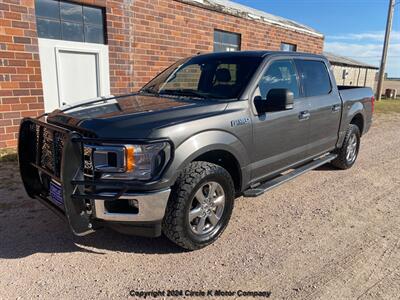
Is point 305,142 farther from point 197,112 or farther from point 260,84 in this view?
point 197,112

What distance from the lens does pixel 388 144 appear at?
8.25 metres

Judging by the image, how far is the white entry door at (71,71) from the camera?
739 cm

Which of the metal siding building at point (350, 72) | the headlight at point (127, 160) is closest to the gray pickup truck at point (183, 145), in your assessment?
the headlight at point (127, 160)

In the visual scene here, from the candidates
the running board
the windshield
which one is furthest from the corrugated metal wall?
the windshield

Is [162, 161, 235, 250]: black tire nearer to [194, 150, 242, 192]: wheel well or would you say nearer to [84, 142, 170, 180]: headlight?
[194, 150, 242, 192]: wheel well

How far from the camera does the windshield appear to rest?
12.4 feet

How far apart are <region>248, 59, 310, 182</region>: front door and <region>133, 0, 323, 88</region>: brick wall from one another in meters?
5.80

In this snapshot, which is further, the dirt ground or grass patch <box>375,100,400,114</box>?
grass patch <box>375,100,400,114</box>

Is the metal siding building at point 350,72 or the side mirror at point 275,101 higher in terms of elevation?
the metal siding building at point 350,72

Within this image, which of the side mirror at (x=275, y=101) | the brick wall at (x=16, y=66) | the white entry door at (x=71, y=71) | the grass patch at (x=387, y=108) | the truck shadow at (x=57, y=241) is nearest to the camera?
the truck shadow at (x=57, y=241)

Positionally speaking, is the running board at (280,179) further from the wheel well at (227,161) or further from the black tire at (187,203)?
the black tire at (187,203)

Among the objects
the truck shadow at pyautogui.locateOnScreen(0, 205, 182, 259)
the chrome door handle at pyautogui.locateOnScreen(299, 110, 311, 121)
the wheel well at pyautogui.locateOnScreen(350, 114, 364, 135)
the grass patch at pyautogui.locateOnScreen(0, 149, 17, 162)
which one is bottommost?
the truck shadow at pyautogui.locateOnScreen(0, 205, 182, 259)

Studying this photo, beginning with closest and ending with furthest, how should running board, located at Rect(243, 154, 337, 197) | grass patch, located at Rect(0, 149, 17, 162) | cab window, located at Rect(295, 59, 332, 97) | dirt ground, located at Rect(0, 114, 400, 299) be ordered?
dirt ground, located at Rect(0, 114, 400, 299) < running board, located at Rect(243, 154, 337, 197) < cab window, located at Rect(295, 59, 332, 97) < grass patch, located at Rect(0, 149, 17, 162)

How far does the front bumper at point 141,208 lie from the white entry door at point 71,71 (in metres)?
5.23
